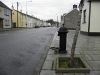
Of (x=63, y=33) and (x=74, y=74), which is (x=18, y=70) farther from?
(x=63, y=33)

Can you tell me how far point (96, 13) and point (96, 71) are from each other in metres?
15.5

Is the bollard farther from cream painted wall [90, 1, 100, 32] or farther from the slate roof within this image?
the slate roof

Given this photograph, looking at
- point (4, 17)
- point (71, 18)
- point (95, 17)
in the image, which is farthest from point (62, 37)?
point (71, 18)

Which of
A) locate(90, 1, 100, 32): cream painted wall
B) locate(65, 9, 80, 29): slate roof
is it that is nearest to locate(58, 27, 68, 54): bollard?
locate(90, 1, 100, 32): cream painted wall


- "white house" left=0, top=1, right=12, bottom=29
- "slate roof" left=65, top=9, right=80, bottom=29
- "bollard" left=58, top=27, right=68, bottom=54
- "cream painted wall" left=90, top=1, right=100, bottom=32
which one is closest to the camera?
"bollard" left=58, top=27, right=68, bottom=54

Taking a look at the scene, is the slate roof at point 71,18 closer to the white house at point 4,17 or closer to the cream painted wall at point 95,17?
the white house at point 4,17

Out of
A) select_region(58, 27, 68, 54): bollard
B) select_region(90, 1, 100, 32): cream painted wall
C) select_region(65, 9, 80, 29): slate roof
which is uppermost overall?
select_region(65, 9, 80, 29): slate roof

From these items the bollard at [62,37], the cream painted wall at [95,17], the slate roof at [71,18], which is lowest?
the bollard at [62,37]

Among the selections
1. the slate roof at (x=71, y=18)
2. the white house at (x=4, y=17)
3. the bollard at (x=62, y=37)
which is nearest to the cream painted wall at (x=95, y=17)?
the bollard at (x=62, y=37)

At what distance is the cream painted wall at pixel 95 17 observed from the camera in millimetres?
20594

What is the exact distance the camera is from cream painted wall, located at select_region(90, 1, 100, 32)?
20594 mm

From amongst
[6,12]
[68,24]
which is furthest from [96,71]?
[68,24]

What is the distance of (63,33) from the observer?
29.2ft

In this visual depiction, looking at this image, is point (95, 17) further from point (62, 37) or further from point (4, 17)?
point (4, 17)
